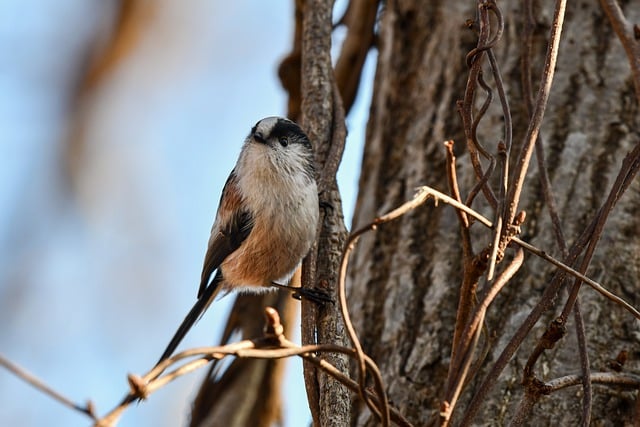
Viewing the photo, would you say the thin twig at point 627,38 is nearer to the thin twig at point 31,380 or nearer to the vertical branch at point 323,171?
the vertical branch at point 323,171

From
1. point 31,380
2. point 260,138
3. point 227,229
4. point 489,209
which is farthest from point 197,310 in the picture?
point 31,380

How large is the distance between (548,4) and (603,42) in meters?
0.19

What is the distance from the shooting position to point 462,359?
1.05 meters

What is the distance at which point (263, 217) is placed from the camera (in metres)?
2.05

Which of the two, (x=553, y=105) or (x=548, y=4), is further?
(x=548, y=4)

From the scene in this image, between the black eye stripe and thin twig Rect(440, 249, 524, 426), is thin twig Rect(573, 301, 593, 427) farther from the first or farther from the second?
the black eye stripe

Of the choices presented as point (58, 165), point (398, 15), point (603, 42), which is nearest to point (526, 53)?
point (603, 42)

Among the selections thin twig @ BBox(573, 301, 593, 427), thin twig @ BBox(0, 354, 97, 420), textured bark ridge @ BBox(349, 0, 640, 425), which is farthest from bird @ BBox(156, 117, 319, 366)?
thin twig @ BBox(0, 354, 97, 420)

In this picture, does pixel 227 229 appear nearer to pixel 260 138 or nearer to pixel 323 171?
pixel 260 138

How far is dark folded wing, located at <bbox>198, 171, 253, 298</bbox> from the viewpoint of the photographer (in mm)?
2105

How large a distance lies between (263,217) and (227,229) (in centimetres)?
15

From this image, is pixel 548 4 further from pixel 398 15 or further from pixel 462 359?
pixel 462 359

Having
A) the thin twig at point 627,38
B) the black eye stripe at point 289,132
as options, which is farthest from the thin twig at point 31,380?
the black eye stripe at point 289,132

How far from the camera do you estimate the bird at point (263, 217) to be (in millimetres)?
1973
